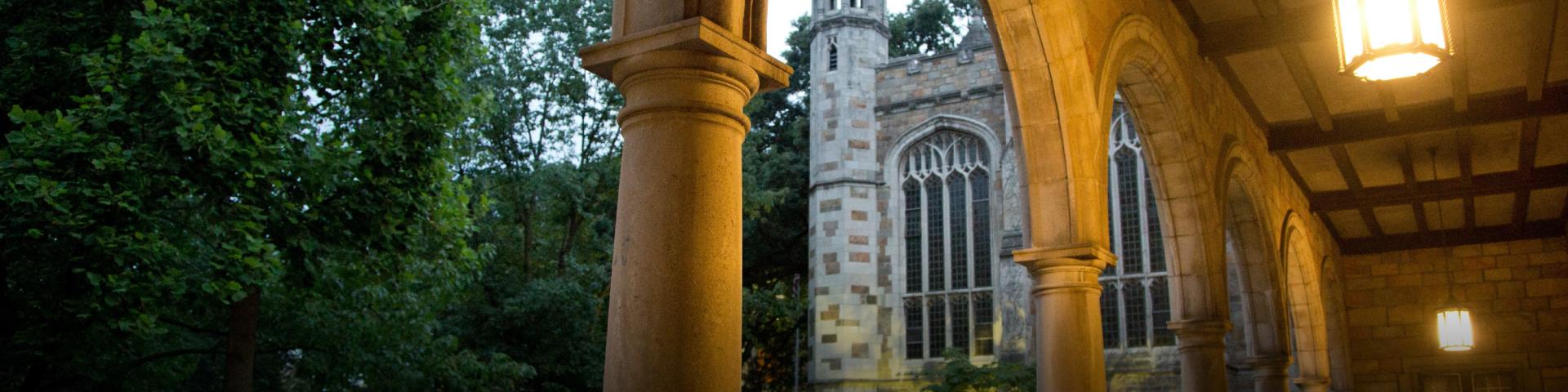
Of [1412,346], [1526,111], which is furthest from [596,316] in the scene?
[1412,346]

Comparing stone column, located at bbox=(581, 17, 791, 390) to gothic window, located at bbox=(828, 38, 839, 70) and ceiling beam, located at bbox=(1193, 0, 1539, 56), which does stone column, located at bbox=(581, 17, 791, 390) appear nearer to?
ceiling beam, located at bbox=(1193, 0, 1539, 56)

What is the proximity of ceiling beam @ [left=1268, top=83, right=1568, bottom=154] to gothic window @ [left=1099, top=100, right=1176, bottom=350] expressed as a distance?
622 cm

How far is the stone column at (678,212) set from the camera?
2.96m

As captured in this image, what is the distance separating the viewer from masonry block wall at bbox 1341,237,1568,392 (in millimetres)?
15641

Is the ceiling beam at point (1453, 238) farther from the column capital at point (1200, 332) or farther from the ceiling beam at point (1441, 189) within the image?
the column capital at point (1200, 332)

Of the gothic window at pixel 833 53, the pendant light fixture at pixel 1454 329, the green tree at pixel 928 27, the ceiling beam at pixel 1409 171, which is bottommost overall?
the pendant light fixture at pixel 1454 329

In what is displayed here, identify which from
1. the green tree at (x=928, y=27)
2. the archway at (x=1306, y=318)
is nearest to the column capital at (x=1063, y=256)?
the archway at (x=1306, y=318)

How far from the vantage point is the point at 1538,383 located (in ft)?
51.2

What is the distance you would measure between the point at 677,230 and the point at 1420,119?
9210mm

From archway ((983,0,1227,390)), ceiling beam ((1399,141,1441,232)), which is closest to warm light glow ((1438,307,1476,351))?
ceiling beam ((1399,141,1441,232))

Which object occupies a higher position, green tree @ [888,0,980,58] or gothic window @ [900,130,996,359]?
green tree @ [888,0,980,58]

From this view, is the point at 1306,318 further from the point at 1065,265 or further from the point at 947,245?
the point at 1065,265

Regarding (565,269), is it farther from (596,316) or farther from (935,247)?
(935,247)

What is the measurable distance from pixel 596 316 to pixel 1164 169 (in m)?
7.95
